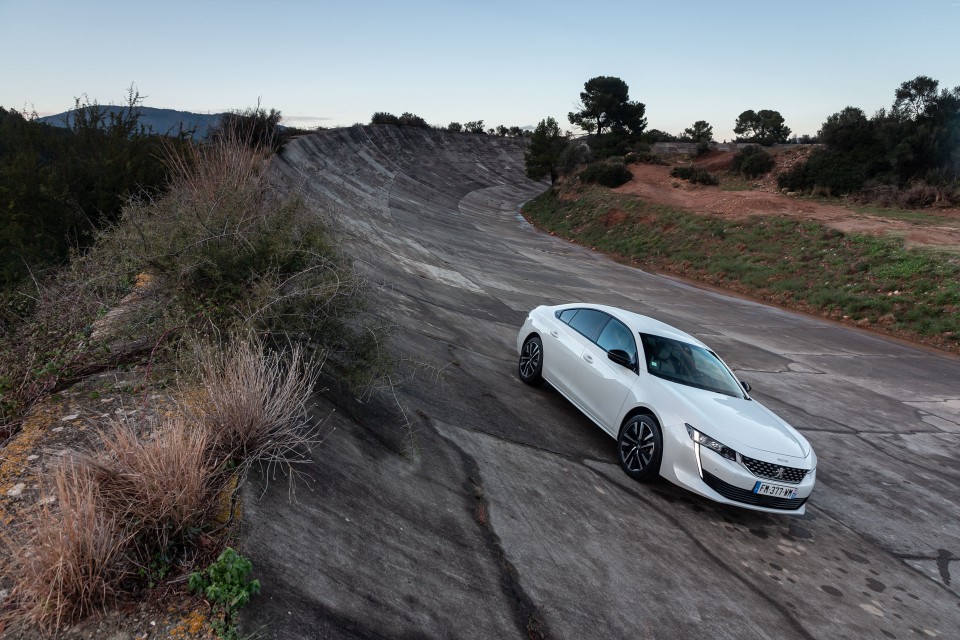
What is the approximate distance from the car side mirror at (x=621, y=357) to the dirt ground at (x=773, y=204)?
20863 millimetres

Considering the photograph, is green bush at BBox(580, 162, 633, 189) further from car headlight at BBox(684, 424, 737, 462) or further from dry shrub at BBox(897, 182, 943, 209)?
car headlight at BBox(684, 424, 737, 462)

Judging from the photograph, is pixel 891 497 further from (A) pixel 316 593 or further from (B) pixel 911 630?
(A) pixel 316 593

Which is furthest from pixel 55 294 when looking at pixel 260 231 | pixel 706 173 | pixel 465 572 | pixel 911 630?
pixel 706 173

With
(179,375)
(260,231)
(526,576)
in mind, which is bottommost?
(526,576)

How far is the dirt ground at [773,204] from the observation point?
24281mm

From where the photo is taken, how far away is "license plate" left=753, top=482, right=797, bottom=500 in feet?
19.1

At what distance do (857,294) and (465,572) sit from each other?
20836 millimetres

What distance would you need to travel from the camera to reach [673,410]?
6348 millimetres

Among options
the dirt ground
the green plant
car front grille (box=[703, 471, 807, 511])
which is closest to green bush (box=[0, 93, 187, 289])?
the green plant

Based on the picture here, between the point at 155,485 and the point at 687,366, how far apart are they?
5897 mm

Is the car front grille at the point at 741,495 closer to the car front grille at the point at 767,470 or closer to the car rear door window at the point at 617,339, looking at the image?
the car front grille at the point at 767,470

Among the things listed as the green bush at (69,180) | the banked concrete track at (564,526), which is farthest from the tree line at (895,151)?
the green bush at (69,180)

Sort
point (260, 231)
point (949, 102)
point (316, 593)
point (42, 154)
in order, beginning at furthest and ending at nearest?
point (949, 102) → point (42, 154) → point (260, 231) → point (316, 593)

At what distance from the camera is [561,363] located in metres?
8.34
